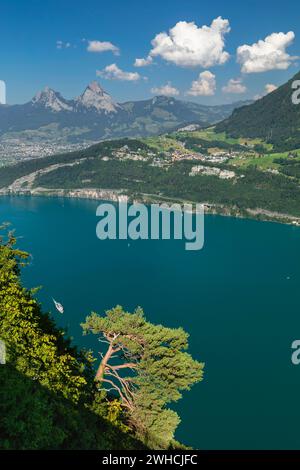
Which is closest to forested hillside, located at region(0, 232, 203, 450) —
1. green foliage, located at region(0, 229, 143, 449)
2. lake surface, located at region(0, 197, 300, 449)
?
green foliage, located at region(0, 229, 143, 449)

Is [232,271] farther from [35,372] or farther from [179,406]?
[35,372]

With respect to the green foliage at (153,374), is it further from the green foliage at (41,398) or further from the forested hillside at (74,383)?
the green foliage at (41,398)

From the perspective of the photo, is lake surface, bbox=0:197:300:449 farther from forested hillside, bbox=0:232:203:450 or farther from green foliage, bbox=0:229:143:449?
green foliage, bbox=0:229:143:449

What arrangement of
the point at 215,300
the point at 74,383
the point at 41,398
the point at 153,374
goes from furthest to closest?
1. the point at 215,300
2. the point at 153,374
3. the point at 74,383
4. the point at 41,398

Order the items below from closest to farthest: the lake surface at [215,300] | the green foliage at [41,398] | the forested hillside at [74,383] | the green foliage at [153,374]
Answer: the green foliage at [41,398], the forested hillside at [74,383], the green foliage at [153,374], the lake surface at [215,300]

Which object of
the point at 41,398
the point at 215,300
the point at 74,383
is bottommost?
the point at 41,398

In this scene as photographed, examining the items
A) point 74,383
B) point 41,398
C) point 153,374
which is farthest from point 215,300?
point 41,398

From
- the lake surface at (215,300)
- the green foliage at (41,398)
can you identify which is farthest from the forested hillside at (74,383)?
the lake surface at (215,300)

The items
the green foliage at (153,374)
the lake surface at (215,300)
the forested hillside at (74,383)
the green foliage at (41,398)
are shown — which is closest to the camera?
the green foliage at (41,398)

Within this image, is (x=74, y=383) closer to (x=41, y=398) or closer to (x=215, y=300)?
(x=41, y=398)
